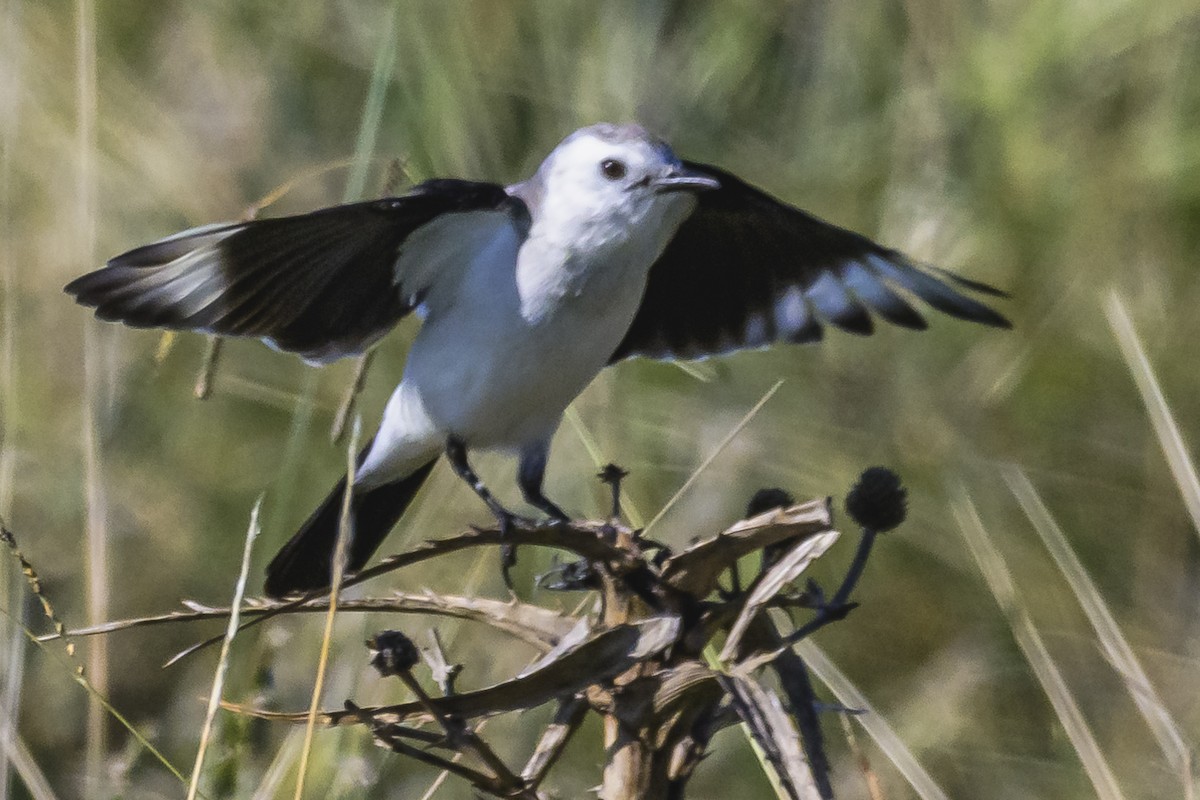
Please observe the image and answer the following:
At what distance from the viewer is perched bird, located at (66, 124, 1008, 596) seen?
2.47m

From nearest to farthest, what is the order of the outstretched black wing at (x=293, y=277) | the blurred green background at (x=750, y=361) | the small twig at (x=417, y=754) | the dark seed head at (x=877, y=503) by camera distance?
the small twig at (x=417, y=754), the dark seed head at (x=877, y=503), the outstretched black wing at (x=293, y=277), the blurred green background at (x=750, y=361)

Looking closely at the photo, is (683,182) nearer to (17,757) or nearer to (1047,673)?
(1047,673)

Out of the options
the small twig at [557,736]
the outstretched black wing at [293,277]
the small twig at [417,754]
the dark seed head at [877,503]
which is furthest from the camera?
the outstretched black wing at [293,277]

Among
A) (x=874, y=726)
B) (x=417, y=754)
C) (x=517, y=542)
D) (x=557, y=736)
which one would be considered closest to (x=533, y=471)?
(x=874, y=726)

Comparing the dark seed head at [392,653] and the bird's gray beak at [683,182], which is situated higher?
the bird's gray beak at [683,182]

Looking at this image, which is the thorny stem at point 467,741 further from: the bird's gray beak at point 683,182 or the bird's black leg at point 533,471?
the bird's black leg at point 533,471

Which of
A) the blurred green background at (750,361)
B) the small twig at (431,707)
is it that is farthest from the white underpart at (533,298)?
the small twig at (431,707)

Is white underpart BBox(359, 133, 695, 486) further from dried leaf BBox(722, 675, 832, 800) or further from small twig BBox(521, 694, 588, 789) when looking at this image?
dried leaf BBox(722, 675, 832, 800)

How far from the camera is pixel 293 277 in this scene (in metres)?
2.60

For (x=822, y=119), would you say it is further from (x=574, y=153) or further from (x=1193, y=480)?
(x=1193, y=480)

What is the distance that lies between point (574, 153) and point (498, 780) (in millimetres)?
1399

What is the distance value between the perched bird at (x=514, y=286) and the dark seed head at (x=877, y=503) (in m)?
0.83

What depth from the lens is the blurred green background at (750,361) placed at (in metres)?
3.42

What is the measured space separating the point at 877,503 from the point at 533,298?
1.00m
